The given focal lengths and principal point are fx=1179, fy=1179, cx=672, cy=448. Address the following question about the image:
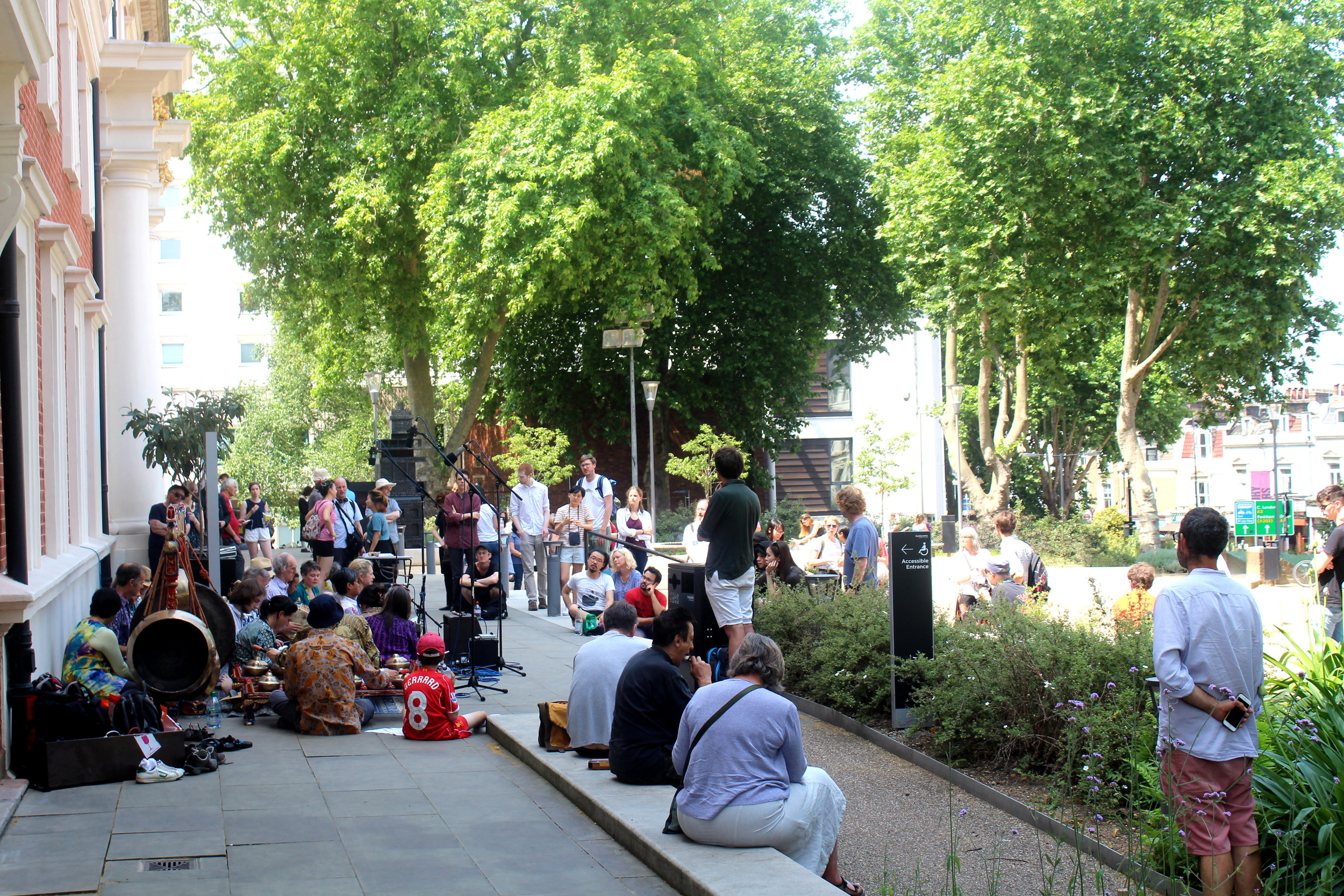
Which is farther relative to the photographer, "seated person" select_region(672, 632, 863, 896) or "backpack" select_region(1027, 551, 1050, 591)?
"backpack" select_region(1027, 551, 1050, 591)

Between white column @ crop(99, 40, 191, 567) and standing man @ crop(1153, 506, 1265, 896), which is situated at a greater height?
white column @ crop(99, 40, 191, 567)

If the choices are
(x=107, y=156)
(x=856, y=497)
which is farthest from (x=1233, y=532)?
(x=107, y=156)

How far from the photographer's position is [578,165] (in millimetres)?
25203

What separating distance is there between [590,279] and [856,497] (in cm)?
A: 1802

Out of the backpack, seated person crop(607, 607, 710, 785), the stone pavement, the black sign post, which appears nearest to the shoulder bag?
the stone pavement

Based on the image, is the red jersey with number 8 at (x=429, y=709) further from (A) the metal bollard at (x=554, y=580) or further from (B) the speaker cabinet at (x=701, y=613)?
(A) the metal bollard at (x=554, y=580)

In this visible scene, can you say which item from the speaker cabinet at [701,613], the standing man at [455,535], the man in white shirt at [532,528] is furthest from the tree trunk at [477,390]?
the speaker cabinet at [701,613]

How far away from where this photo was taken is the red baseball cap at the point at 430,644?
9102mm

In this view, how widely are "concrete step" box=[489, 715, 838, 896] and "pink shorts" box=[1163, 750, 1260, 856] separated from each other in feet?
4.83

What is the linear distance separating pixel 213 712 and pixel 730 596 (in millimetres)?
4177

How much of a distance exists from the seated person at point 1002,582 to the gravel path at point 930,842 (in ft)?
12.1

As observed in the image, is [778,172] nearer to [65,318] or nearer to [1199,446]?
[65,318]

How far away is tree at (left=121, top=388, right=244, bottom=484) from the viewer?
506 inches

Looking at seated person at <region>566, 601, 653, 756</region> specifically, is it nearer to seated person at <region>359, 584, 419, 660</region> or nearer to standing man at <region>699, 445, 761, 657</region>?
standing man at <region>699, 445, 761, 657</region>
